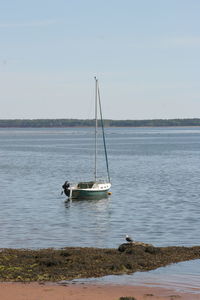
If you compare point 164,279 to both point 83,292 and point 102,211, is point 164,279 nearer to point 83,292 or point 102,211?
point 83,292

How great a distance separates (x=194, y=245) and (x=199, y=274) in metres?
9.13

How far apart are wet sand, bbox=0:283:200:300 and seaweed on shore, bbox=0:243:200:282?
4.29 ft

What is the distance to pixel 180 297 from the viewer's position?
83.5 feet

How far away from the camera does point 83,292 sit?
2564 centimetres

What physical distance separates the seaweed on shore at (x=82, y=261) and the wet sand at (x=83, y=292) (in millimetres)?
1307

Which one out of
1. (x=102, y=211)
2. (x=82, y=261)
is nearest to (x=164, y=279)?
(x=82, y=261)

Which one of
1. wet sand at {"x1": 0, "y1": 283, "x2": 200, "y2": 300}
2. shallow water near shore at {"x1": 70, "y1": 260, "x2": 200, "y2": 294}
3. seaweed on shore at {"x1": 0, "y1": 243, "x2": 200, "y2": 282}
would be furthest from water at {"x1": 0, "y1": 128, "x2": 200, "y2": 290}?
wet sand at {"x1": 0, "y1": 283, "x2": 200, "y2": 300}

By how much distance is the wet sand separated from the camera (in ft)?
82.1

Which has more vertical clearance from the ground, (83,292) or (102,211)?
(83,292)

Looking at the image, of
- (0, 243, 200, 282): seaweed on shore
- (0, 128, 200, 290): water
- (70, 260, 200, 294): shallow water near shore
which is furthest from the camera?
(0, 128, 200, 290): water

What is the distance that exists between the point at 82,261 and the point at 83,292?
16.1 ft

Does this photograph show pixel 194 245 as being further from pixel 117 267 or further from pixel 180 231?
pixel 117 267

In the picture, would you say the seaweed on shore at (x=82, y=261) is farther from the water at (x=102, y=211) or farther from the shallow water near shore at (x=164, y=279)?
the water at (x=102, y=211)

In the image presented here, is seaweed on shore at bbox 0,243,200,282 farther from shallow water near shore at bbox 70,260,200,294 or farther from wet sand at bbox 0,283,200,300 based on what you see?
wet sand at bbox 0,283,200,300
